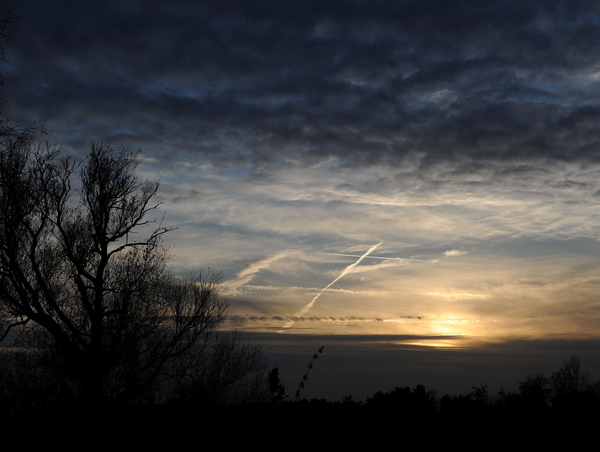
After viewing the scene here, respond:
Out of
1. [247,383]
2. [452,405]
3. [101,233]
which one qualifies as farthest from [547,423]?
[247,383]

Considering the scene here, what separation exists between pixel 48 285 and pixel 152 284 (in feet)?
14.2

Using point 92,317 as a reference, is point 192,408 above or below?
below

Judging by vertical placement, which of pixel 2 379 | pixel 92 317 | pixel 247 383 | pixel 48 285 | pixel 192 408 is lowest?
pixel 247 383

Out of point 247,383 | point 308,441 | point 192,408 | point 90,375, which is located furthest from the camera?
point 247,383

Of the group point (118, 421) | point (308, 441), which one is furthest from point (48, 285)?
point (308, 441)

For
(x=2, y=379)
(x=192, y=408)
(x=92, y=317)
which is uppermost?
(x=92, y=317)

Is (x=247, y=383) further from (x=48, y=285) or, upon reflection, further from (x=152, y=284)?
(x=48, y=285)

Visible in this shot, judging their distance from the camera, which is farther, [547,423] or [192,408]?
[192,408]

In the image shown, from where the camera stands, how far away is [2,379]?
18.9 meters

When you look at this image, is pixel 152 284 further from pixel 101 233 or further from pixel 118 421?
pixel 118 421

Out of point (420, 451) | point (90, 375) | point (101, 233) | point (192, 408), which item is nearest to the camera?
point (420, 451)

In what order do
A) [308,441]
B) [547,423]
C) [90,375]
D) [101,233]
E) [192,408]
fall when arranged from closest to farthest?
[308,441] < [547,423] < [192,408] < [90,375] < [101,233]

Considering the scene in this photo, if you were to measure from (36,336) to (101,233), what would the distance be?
5.71 meters

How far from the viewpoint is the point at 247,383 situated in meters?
30.1
